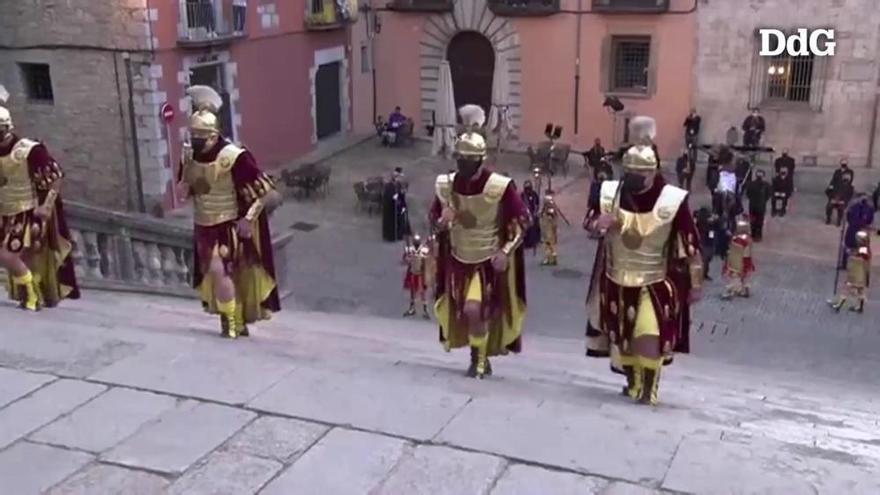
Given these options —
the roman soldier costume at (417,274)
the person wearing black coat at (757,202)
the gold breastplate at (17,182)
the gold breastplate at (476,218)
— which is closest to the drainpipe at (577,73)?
the person wearing black coat at (757,202)

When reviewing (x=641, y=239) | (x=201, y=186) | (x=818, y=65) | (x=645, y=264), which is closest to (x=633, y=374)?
(x=645, y=264)

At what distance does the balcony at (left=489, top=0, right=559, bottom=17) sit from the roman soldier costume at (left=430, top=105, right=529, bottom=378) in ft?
53.5

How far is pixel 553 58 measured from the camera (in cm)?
2300

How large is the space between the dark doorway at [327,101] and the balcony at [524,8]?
4105 mm

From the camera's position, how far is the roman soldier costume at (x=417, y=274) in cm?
1269

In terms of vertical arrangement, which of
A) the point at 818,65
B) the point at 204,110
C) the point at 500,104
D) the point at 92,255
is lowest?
the point at 92,255

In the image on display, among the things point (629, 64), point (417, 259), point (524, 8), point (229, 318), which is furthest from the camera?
point (524, 8)

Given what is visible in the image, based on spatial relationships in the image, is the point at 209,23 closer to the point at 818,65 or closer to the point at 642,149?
the point at 818,65

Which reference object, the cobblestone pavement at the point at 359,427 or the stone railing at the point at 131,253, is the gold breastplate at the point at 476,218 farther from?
the stone railing at the point at 131,253

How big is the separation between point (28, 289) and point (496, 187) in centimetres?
445

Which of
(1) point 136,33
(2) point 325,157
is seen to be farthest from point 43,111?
(2) point 325,157

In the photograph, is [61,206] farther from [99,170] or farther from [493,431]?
[99,170]

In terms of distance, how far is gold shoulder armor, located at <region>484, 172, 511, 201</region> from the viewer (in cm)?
682

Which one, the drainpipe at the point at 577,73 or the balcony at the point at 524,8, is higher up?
the balcony at the point at 524,8
